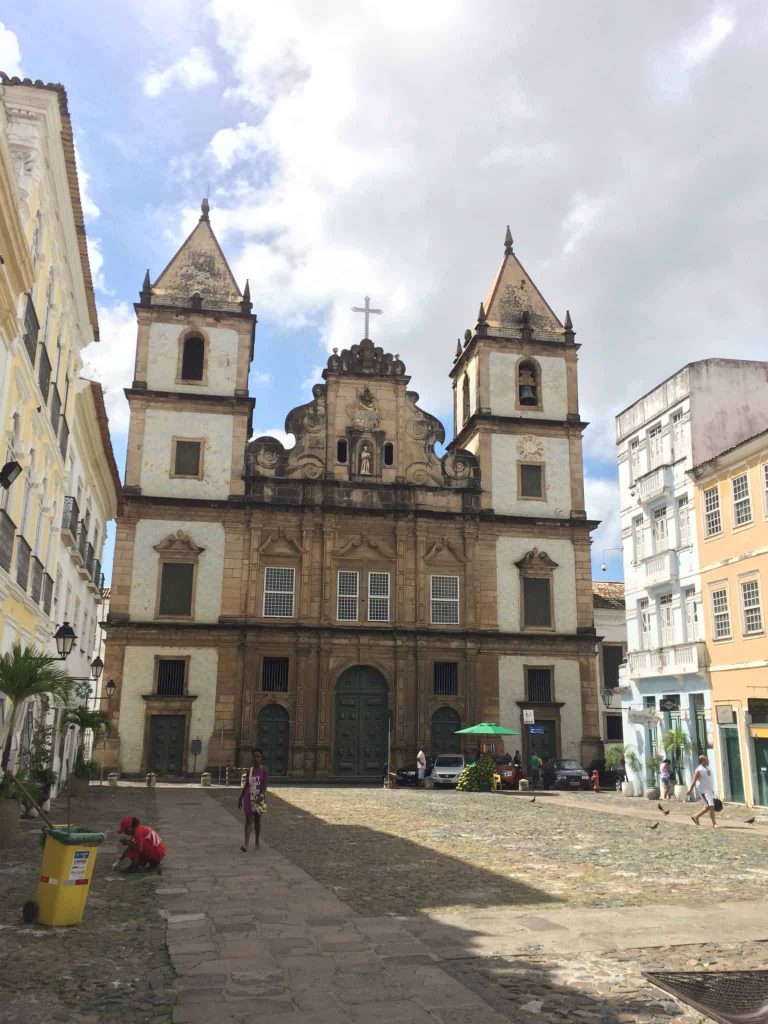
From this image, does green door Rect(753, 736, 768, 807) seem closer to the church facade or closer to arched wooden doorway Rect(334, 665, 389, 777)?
the church facade

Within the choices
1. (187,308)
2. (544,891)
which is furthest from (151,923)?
(187,308)

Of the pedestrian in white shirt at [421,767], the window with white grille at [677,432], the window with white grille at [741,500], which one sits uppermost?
the window with white grille at [677,432]

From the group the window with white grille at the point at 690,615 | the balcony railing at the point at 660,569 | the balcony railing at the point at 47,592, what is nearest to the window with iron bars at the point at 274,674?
the balcony railing at the point at 660,569

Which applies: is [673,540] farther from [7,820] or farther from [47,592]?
[7,820]

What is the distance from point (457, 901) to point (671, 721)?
69.8 feet

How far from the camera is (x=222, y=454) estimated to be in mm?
37875

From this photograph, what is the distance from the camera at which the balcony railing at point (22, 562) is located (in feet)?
54.2

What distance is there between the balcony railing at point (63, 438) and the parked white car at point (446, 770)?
58.1 feet

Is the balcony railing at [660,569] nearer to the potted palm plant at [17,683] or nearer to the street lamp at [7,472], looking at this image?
the potted palm plant at [17,683]

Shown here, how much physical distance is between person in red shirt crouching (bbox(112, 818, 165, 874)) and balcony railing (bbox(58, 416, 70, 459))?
11268mm

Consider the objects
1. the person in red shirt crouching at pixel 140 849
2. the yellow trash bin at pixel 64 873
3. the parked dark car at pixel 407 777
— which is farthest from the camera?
the parked dark car at pixel 407 777

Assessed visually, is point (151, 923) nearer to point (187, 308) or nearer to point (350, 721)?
point (350, 721)

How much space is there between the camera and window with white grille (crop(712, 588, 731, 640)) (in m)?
26.1

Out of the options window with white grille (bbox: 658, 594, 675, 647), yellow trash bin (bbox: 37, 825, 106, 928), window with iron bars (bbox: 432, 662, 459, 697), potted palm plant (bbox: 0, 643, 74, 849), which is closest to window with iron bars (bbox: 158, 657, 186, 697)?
window with iron bars (bbox: 432, 662, 459, 697)
